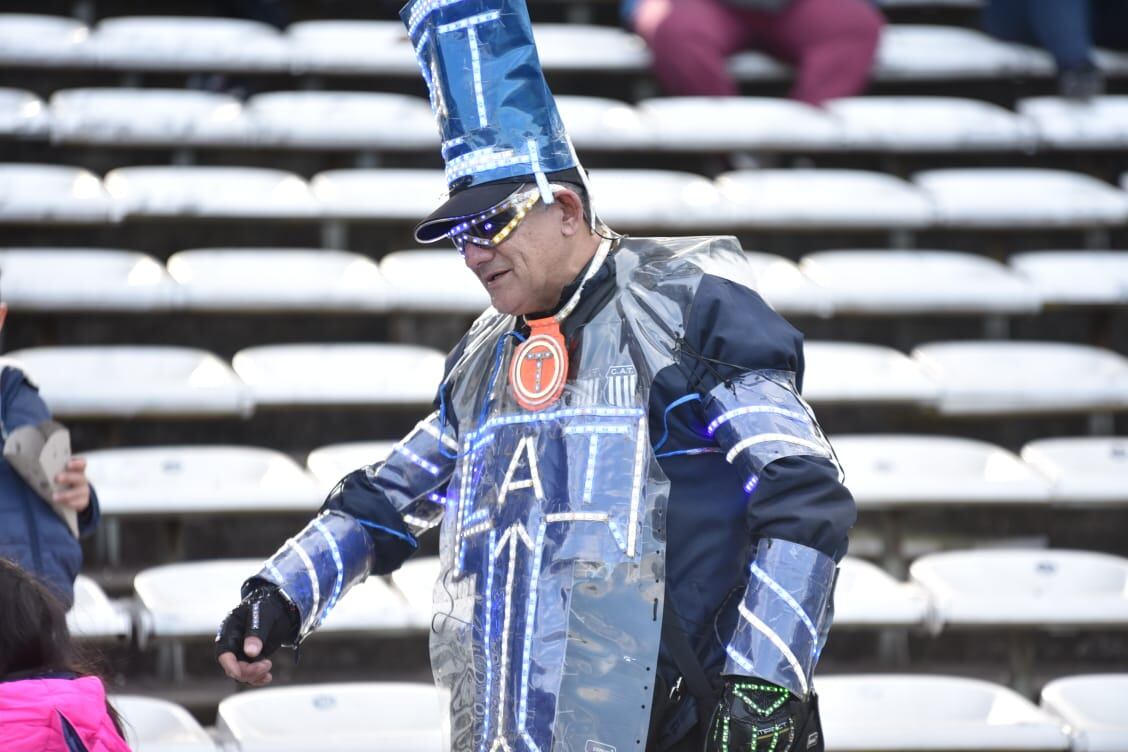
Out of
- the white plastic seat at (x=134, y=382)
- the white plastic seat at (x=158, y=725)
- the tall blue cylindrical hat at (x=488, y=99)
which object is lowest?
the white plastic seat at (x=158, y=725)

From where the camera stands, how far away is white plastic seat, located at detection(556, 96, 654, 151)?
5094mm

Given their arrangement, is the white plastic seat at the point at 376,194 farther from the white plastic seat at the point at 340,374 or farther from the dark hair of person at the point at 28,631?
the dark hair of person at the point at 28,631

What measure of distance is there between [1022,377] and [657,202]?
120cm

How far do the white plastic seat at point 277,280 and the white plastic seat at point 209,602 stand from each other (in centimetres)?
106

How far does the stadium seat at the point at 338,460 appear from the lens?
379 cm

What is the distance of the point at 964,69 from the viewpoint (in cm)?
575

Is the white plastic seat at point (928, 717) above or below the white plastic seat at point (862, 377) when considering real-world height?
below

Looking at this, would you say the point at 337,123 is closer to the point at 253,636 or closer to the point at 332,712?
the point at 332,712

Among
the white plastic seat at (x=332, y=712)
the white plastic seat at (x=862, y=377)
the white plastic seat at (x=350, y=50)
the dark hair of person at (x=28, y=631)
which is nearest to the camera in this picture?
the dark hair of person at (x=28, y=631)

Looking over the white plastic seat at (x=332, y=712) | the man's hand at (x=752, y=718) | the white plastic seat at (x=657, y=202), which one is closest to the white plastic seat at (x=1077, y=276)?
the white plastic seat at (x=657, y=202)

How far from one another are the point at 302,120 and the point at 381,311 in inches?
40.8

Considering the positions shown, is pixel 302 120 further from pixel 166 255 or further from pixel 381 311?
pixel 381 311

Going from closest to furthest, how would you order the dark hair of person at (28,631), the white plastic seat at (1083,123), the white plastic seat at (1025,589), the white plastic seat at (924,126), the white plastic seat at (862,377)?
the dark hair of person at (28,631), the white plastic seat at (1025,589), the white plastic seat at (862,377), the white plastic seat at (924,126), the white plastic seat at (1083,123)

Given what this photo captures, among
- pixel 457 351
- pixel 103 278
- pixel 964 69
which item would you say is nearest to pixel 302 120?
pixel 103 278
